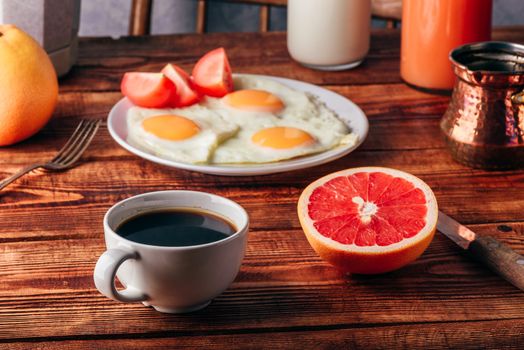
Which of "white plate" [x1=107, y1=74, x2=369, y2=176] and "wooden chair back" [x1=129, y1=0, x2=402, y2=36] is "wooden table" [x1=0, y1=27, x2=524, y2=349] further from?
"wooden chair back" [x1=129, y1=0, x2=402, y2=36]

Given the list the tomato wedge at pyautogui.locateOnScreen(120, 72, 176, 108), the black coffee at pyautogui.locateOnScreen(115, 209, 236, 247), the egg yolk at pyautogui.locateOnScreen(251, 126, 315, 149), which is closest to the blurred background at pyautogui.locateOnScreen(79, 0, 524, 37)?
the tomato wedge at pyautogui.locateOnScreen(120, 72, 176, 108)

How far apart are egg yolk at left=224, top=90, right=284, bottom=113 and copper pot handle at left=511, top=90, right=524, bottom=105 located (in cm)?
35

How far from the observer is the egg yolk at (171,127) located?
109 centimetres

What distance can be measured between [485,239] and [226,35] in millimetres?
914

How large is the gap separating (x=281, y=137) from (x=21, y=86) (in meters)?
0.36

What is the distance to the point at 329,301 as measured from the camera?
78 cm

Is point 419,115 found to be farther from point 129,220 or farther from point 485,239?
point 129,220

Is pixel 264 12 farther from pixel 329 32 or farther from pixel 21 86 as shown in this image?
pixel 21 86

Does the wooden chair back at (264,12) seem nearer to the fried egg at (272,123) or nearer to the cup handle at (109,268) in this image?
the fried egg at (272,123)

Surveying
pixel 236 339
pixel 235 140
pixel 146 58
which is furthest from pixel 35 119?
pixel 236 339

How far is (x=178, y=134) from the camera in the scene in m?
1.09

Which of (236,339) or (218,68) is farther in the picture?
(218,68)

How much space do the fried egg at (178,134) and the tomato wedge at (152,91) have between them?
0.03 m

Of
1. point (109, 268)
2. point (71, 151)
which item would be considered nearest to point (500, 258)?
point (109, 268)
